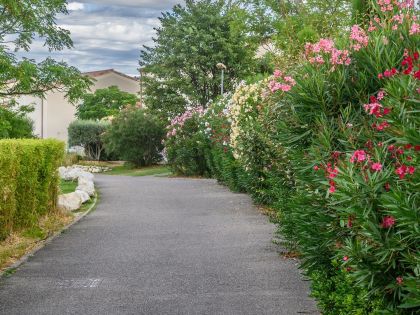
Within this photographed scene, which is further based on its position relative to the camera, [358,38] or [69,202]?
[69,202]

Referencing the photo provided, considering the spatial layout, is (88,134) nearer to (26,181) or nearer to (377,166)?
(26,181)

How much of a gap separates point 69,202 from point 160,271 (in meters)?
8.01

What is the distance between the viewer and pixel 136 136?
43281 millimetres

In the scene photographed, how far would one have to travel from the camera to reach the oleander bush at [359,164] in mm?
4605

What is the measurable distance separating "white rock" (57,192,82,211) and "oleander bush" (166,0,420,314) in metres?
7.23

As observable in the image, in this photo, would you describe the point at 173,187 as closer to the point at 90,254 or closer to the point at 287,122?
the point at 90,254

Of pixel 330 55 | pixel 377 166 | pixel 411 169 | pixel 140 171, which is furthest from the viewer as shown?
pixel 140 171

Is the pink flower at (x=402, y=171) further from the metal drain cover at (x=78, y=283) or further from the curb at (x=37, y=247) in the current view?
the curb at (x=37, y=247)

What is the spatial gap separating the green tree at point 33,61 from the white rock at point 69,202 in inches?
178

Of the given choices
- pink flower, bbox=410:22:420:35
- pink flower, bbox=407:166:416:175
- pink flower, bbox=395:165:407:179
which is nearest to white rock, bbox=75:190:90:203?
pink flower, bbox=410:22:420:35

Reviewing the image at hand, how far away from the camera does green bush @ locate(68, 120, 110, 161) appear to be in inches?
2057

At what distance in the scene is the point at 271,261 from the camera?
10.0 metres

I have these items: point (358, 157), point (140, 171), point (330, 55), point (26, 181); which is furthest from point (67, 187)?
point (358, 157)

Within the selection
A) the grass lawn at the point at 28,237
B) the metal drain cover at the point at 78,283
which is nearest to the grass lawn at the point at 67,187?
the grass lawn at the point at 28,237
